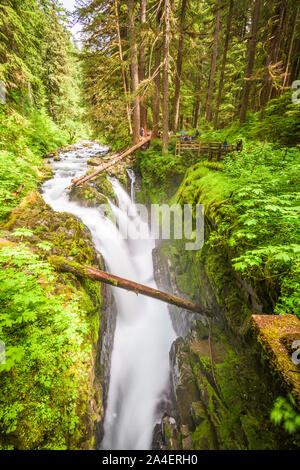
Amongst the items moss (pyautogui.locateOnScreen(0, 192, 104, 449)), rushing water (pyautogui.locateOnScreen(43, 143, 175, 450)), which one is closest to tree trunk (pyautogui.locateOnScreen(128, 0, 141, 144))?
rushing water (pyautogui.locateOnScreen(43, 143, 175, 450))

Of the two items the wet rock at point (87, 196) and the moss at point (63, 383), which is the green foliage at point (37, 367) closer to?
the moss at point (63, 383)

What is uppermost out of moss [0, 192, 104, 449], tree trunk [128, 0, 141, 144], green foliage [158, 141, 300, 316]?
tree trunk [128, 0, 141, 144]

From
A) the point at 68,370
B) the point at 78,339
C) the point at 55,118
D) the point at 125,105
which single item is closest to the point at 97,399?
the point at 68,370

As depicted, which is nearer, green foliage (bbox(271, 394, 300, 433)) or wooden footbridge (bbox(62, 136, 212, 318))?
green foliage (bbox(271, 394, 300, 433))

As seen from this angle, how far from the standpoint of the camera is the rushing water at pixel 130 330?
5.21 metres

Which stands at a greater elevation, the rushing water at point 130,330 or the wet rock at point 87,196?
the wet rock at point 87,196

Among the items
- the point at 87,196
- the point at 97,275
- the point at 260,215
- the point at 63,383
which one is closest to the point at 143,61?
the point at 87,196

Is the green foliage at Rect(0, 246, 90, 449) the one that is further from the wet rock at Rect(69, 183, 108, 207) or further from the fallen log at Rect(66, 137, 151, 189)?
the fallen log at Rect(66, 137, 151, 189)

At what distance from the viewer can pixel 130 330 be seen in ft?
25.7

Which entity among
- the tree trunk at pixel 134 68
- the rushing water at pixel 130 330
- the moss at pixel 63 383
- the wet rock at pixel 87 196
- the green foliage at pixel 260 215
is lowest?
the rushing water at pixel 130 330

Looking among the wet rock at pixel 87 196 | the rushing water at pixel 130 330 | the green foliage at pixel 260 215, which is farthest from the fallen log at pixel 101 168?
the green foliage at pixel 260 215

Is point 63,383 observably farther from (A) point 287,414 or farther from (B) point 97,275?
(A) point 287,414

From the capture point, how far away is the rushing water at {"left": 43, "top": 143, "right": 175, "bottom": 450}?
521cm

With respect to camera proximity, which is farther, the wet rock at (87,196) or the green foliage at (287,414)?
the wet rock at (87,196)
